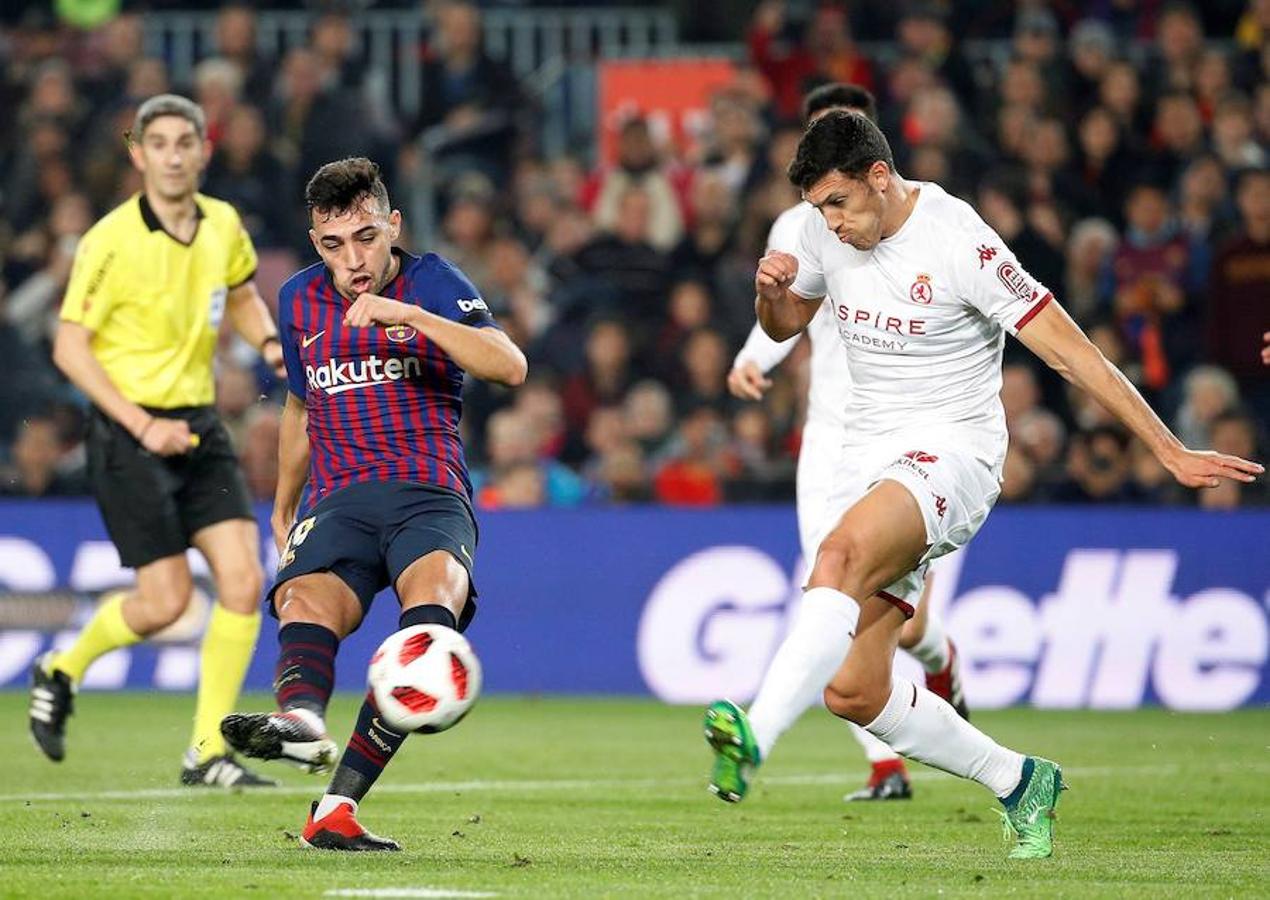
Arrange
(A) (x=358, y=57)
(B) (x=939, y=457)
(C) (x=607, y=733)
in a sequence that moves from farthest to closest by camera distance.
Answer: (A) (x=358, y=57) → (C) (x=607, y=733) → (B) (x=939, y=457)

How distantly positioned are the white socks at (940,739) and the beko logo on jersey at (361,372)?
1.88 meters

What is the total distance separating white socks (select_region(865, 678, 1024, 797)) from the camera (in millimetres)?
7262

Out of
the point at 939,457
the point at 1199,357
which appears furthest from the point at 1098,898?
the point at 1199,357

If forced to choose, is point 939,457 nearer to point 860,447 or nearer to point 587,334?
point 860,447

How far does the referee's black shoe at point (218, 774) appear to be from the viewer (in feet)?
30.9

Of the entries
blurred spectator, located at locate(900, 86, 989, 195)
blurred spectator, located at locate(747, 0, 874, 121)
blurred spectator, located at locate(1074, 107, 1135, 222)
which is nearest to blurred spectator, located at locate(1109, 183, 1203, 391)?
blurred spectator, located at locate(1074, 107, 1135, 222)

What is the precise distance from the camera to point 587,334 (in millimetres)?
16594

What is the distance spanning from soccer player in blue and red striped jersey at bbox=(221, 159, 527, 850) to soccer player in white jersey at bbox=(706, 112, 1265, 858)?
1.05 meters

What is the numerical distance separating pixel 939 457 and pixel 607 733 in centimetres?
544

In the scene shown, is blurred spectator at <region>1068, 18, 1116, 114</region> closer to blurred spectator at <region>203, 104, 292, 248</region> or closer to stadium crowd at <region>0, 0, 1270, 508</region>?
stadium crowd at <region>0, 0, 1270, 508</region>

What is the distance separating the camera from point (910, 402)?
743 centimetres

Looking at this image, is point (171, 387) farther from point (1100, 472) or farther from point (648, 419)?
point (1100, 472)

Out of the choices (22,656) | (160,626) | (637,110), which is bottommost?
(22,656)

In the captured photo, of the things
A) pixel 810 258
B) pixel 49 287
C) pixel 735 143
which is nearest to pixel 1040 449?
pixel 735 143
